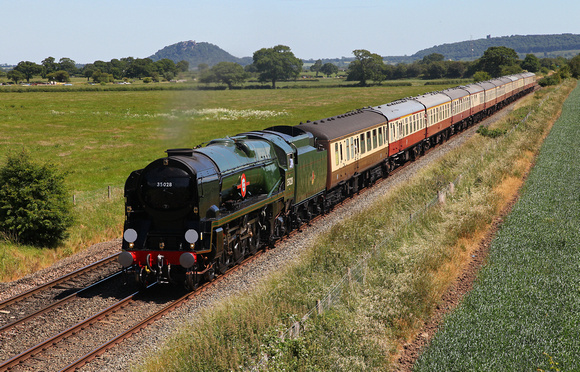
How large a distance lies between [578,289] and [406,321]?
4.89 m

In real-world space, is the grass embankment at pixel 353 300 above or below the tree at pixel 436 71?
below

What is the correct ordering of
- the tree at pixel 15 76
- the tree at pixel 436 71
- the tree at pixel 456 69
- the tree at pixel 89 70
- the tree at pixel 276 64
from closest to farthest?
the tree at pixel 276 64
the tree at pixel 15 76
the tree at pixel 456 69
the tree at pixel 436 71
the tree at pixel 89 70

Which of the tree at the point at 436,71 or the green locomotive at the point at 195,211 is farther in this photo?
the tree at the point at 436,71

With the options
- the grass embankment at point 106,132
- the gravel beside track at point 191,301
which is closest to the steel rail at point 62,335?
the gravel beside track at point 191,301

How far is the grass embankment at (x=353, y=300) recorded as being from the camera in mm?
9312

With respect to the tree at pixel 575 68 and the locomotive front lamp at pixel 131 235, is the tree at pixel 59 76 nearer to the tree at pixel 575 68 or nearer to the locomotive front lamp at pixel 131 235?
the tree at pixel 575 68

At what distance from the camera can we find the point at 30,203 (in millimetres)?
17938

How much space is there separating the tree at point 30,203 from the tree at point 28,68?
168951mm

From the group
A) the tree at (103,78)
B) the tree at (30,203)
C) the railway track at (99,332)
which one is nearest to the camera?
the railway track at (99,332)

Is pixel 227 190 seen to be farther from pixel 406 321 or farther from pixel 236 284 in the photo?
pixel 406 321

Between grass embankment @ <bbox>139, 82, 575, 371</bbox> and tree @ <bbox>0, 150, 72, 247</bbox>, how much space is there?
29.1 ft

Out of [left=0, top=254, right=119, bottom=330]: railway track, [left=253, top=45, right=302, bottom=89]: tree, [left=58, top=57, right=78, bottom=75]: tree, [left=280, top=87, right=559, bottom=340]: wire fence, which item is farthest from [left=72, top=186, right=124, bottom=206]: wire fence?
[left=58, top=57, right=78, bottom=75]: tree

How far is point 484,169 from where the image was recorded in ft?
86.2

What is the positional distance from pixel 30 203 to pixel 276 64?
4710 inches
